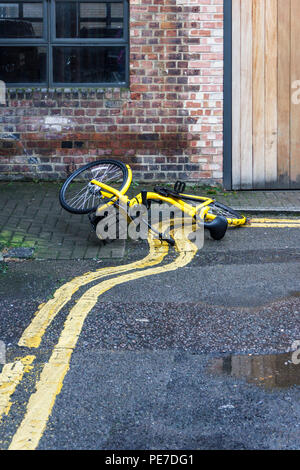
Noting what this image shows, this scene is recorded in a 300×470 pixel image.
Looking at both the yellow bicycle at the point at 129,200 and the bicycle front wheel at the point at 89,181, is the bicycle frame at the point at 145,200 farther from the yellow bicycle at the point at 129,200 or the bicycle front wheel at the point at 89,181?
the bicycle front wheel at the point at 89,181

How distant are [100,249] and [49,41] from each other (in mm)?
3734

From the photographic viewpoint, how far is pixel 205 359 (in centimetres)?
463

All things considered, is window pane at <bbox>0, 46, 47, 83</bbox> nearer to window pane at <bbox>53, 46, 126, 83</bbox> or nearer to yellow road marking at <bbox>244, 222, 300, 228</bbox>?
window pane at <bbox>53, 46, 126, 83</bbox>

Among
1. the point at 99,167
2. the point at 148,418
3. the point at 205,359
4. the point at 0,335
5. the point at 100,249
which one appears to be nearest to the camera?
the point at 148,418

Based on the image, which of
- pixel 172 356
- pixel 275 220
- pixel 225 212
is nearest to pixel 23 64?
pixel 225 212

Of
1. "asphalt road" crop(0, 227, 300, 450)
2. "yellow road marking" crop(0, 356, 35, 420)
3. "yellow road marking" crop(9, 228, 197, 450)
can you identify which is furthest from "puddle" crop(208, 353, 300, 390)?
"yellow road marking" crop(0, 356, 35, 420)

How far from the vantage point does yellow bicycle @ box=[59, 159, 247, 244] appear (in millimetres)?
7297

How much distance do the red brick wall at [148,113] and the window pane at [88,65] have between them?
226mm

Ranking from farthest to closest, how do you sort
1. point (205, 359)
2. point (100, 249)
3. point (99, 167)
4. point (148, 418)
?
point (99, 167)
point (100, 249)
point (205, 359)
point (148, 418)

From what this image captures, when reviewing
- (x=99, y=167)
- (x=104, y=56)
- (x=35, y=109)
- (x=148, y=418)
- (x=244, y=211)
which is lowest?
(x=148, y=418)

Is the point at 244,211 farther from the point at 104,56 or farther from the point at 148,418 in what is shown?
the point at 148,418

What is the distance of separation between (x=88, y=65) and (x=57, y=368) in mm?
6157

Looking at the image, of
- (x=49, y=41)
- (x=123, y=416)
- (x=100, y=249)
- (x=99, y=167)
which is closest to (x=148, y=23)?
(x=49, y=41)

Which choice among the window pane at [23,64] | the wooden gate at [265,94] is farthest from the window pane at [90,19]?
the wooden gate at [265,94]
